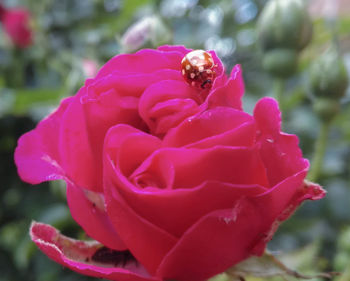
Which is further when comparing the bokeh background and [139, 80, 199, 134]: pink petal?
the bokeh background

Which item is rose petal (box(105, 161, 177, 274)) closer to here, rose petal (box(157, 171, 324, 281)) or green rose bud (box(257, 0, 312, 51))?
rose petal (box(157, 171, 324, 281))

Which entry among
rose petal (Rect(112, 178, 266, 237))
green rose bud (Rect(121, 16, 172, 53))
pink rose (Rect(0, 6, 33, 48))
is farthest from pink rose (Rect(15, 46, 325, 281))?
pink rose (Rect(0, 6, 33, 48))

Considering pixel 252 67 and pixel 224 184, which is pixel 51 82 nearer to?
pixel 252 67

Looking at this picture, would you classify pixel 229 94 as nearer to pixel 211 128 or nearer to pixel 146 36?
pixel 211 128

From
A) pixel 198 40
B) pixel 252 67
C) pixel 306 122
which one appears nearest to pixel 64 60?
pixel 198 40

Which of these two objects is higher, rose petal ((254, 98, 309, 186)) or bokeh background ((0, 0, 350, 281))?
rose petal ((254, 98, 309, 186))

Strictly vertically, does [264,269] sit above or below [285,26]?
below

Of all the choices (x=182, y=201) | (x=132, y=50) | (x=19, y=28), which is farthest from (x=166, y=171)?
(x=19, y=28)

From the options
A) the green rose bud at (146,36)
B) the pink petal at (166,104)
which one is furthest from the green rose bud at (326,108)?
the pink petal at (166,104)
